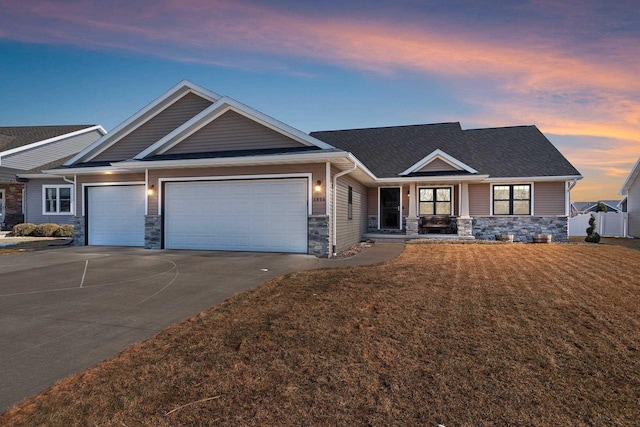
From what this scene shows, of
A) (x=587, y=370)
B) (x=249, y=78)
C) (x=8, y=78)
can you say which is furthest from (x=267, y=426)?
(x=8, y=78)

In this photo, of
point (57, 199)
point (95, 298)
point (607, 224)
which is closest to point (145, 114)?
point (95, 298)

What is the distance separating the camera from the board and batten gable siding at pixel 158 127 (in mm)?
13961

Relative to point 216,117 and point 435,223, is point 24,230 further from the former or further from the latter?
point 435,223

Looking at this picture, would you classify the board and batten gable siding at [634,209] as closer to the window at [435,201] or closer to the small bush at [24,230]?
the window at [435,201]

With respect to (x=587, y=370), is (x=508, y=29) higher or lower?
higher

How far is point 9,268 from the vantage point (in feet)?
27.7

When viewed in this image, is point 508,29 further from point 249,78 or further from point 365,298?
point 249,78

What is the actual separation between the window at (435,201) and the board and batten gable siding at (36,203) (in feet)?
69.1

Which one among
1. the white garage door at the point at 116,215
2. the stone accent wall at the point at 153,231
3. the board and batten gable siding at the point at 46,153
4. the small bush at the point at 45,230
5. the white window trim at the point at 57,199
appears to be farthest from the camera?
the board and batten gable siding at the point at 46,153

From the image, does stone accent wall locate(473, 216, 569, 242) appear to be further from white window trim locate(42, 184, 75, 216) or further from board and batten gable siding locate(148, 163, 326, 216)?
white window trim locate(42, 184, 75, 216)

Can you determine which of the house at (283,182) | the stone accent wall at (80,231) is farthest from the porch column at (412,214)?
the stone accent wall at (80,231)

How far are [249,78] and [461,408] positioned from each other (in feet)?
51.9

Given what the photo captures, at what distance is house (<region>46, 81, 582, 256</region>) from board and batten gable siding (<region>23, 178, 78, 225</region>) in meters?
6.47

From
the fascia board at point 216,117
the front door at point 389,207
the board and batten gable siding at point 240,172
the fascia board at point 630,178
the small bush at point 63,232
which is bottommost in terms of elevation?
the small bush at point 63,232
